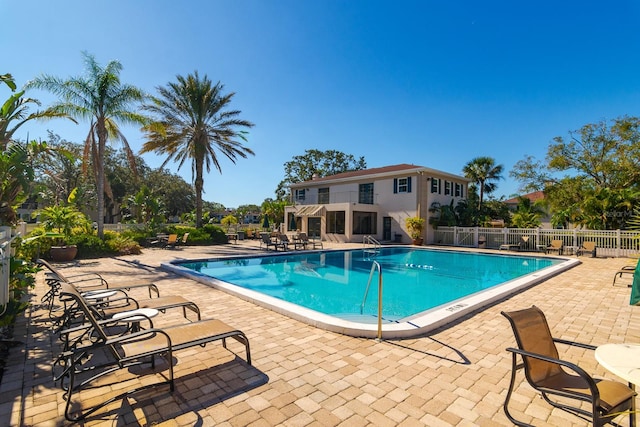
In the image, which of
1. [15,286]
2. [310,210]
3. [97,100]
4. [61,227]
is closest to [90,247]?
[61,227]

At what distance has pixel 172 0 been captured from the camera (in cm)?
1136

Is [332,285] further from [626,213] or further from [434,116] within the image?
[626,213]

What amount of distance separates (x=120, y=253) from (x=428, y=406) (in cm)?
1856

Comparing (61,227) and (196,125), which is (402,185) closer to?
(196,125)

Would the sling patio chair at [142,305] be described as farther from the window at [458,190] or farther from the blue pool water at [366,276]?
the window at [458,190]

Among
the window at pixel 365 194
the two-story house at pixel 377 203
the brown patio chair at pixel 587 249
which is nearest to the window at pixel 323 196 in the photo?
the two-story house at pixel 377 203

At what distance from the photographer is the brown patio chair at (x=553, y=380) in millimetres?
2469

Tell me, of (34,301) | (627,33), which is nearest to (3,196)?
(34,301)

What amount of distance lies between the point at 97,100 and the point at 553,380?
21.4m

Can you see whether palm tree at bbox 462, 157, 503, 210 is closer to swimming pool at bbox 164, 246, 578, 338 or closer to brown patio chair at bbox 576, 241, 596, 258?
brown patio chair at bbox 576, 241, 596, 258

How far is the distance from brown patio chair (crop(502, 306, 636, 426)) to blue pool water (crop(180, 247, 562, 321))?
4336 mm

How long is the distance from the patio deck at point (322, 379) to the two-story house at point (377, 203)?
20.2 metres

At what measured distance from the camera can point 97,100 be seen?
1695cm

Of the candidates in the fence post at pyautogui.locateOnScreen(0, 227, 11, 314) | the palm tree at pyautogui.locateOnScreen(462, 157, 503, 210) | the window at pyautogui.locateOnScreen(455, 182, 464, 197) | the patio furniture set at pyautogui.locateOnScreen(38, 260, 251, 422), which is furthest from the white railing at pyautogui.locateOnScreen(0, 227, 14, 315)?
the palm tree at pyautogui.locateOnScreen(462, 157, 503, 210)
